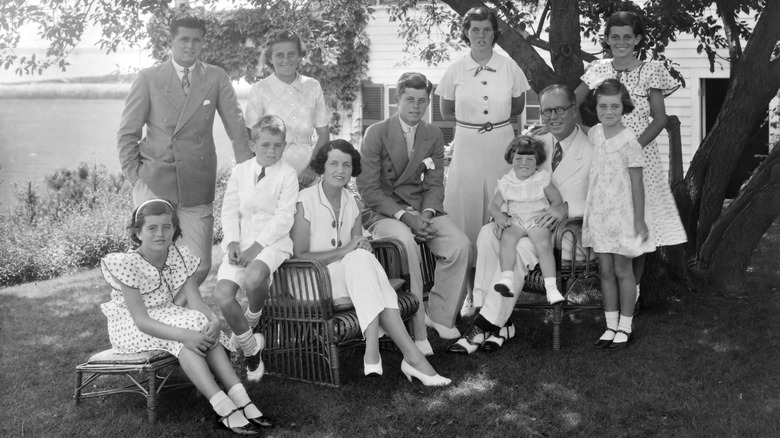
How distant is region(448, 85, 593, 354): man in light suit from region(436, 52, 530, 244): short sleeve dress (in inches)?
14.0

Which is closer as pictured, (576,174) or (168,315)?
(168,315)

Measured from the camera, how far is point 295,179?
443 cm

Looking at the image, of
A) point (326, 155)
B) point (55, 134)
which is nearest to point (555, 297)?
point (326, 155)

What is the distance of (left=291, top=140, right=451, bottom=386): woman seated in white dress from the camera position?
13.7 feet

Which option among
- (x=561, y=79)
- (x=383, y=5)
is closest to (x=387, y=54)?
(x=383, y=5)

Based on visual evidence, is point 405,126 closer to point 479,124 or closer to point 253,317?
point 479,124

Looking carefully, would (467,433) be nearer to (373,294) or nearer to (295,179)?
(373,294)

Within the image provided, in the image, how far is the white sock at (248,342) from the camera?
4207 mm

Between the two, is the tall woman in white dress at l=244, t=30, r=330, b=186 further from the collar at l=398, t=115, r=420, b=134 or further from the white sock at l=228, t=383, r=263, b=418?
the white sock at l=228, t=383, r=263, b=418

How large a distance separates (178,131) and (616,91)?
2404mm

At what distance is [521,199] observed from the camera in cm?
493

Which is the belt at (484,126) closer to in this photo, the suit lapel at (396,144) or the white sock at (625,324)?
the suit lapel at (396,144)

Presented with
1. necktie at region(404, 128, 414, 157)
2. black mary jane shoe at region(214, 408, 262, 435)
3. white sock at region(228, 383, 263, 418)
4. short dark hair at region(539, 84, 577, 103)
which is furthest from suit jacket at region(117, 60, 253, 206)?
short dark hair at region(539, 84, 577, 103)

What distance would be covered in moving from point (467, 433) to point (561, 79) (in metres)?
2.82
